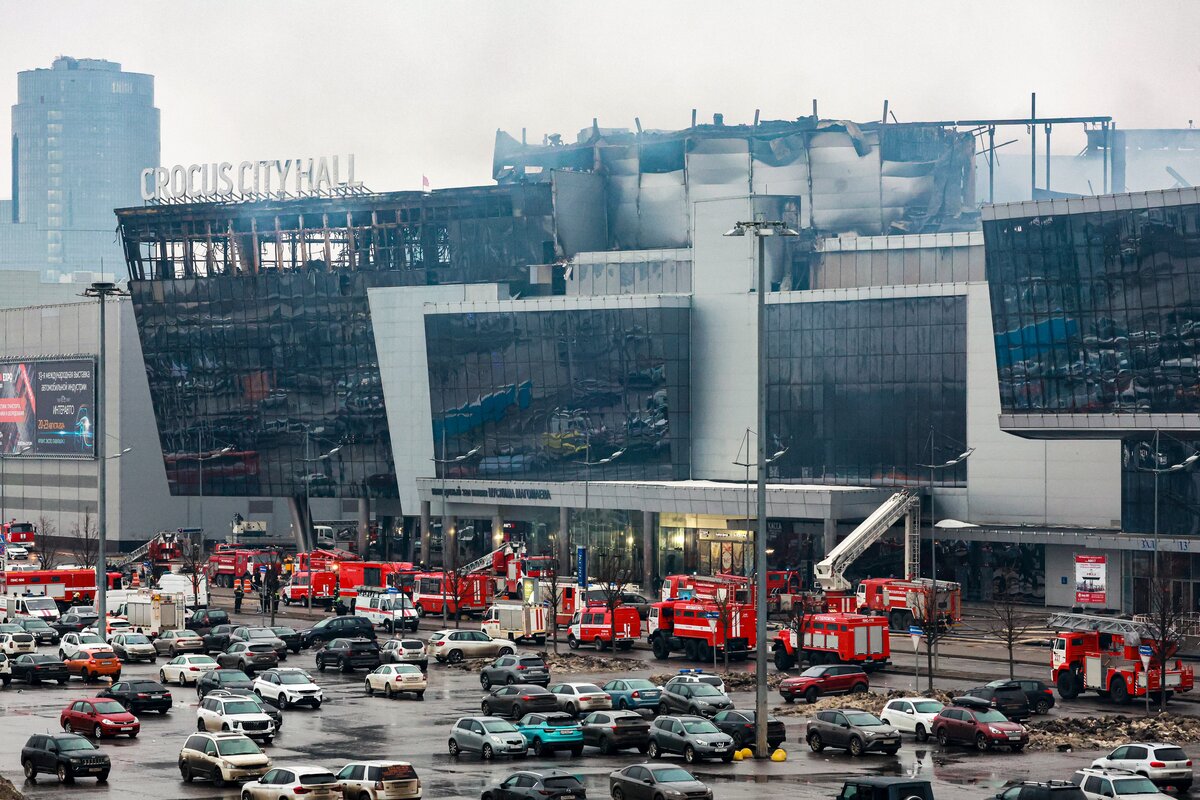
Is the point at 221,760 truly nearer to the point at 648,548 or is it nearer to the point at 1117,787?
the point at 1117,787

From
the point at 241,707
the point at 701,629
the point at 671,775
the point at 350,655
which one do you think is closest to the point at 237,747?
the point at 241,707

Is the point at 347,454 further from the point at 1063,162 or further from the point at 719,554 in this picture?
the point at 1063,162

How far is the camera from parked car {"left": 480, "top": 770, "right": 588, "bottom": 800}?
1779 inches

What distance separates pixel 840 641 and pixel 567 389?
60.3 meters

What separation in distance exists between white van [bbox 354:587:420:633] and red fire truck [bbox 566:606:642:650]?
1305cm

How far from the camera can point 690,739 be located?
55.5 meters

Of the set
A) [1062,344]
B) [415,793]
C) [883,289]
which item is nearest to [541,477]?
[883,289]

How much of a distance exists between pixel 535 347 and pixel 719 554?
2279 centimetres

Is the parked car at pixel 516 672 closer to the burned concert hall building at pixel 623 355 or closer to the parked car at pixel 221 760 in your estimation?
the parked car at pixel 221 760

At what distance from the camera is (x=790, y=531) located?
128m

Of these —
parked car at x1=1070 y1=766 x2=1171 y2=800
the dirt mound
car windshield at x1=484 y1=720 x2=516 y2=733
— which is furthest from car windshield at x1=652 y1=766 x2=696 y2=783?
the dirt mound

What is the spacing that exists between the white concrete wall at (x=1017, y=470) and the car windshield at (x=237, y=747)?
72.2 meters

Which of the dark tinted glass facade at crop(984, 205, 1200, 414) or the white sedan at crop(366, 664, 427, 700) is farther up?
the dark tinted glass facade at crop(984, 205, 1200, 414)

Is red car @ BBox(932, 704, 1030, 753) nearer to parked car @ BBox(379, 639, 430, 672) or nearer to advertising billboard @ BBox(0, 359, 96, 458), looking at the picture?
parked car @ BBox(379, 639, 430, 672)
